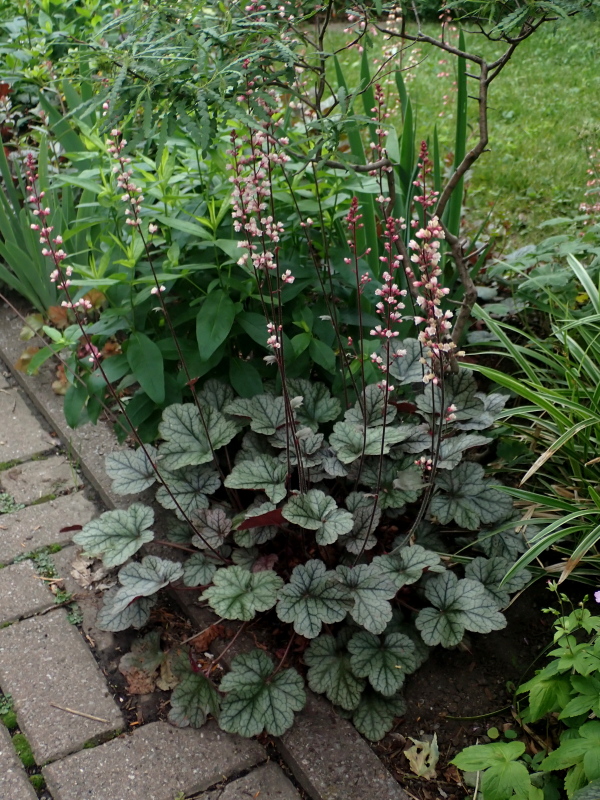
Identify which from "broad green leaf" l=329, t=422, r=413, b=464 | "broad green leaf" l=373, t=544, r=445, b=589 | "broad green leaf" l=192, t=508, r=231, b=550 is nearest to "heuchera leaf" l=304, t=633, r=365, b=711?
"broad green leaf" l=373, t=544, r=445, b=589

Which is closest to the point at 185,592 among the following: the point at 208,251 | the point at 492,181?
the point at 208,251

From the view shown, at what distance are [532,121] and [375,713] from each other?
4.51 metres

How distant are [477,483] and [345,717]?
2.47ft

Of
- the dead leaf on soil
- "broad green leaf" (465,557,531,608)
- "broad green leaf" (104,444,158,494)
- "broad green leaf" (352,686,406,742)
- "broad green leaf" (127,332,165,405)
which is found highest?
"broad green leaf" (127,332,165,405)

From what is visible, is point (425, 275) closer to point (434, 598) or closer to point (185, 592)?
point (434, 598)

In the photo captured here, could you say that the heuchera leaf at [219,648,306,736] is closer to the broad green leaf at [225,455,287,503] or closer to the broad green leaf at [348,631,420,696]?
the broad green leaf at [348,631,420,696]

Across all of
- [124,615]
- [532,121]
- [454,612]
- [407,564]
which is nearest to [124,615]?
[124,615]

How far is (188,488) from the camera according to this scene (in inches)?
95.9

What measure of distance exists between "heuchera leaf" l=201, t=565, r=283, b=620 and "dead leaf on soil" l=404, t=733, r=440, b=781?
1.68 ft

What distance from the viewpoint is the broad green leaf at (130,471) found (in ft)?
7.94

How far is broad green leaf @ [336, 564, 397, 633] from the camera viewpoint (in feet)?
6.48

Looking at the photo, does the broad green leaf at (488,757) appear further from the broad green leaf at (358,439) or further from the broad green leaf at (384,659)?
the broad green leaf at (358,439)

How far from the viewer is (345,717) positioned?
208 cm

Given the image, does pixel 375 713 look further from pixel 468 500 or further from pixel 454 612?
pixel 468 500
